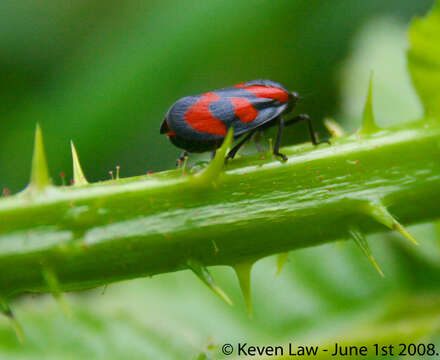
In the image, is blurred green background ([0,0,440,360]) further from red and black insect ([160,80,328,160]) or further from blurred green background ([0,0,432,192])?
red and black insect ([160,80,328,160])

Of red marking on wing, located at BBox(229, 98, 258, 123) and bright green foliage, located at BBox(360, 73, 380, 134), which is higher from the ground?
red marking on wing, located at BBox(229, 98, 258, 123)

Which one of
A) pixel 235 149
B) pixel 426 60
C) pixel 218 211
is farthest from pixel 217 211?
pixel 426 60

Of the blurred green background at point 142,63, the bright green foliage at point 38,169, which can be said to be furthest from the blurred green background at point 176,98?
the bright green foliage at point 38,169

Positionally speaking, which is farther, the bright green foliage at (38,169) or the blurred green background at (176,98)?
the blurred green background at (176,98)

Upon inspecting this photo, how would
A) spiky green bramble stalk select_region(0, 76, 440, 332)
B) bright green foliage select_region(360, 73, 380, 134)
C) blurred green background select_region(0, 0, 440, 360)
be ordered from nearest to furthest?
spiky green bramble stalk select_region(0, 76, 440, 332) < bright green foliage select_region(360, 73, 380, 134) < blurred green background select_region(0, 0, 440, 360)

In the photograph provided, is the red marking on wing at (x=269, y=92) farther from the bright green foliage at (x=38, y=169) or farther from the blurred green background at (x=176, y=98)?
the bright green foliage at (x=38, y=169)

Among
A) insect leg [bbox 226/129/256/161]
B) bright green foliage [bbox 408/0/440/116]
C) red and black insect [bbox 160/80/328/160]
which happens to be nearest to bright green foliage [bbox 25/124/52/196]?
red and black insect [bbox 160/80/328/160]

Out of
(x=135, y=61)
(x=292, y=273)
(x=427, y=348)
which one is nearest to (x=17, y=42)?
(x=135, y=61)
